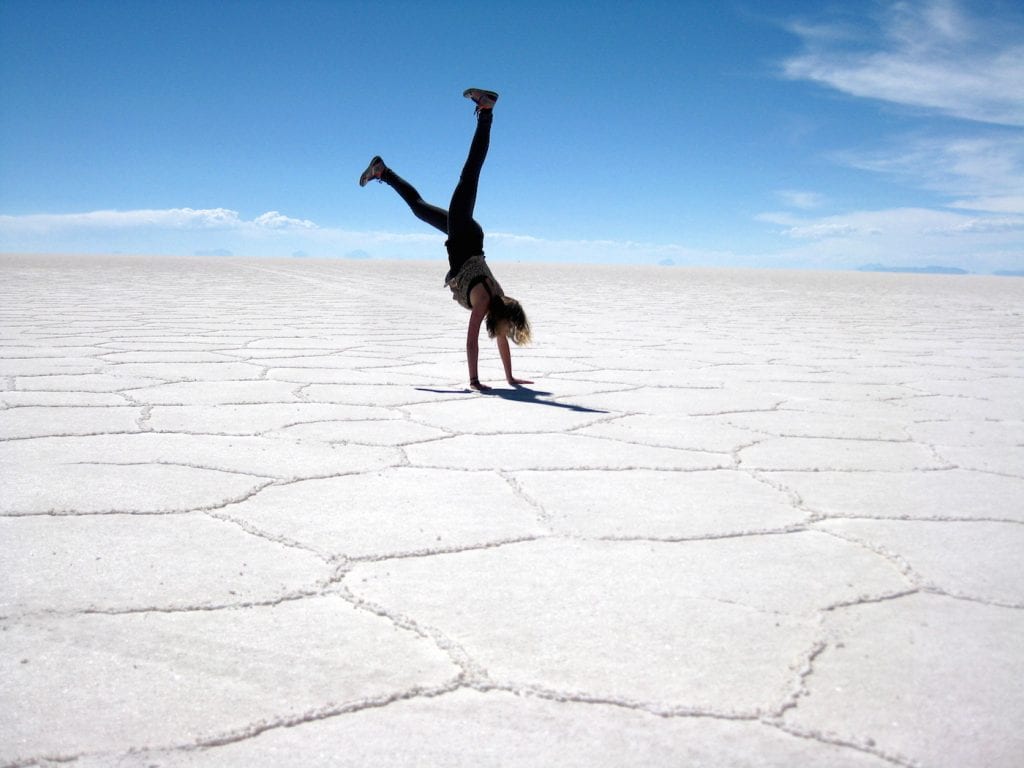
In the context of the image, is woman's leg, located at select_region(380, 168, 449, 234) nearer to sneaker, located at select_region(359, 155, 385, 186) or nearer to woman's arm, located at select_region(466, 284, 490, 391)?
sneaker, located at select_region(359, 155, 385, 186)

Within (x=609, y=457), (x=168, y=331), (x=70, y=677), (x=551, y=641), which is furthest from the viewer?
(x=168, y=331)

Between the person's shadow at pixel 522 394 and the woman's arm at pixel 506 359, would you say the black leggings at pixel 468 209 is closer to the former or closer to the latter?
the woman's arm at pixel 506 359

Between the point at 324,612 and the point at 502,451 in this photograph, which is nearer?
the point at 324,612

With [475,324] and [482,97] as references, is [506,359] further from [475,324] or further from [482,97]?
[482,97]

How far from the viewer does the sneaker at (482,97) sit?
356cm

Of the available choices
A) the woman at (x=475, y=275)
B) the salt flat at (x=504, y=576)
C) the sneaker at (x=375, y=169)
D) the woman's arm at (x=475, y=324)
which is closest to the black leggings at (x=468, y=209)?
A: the woman at (x=475, y=275)

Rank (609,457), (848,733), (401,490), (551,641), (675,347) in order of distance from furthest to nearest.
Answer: (675,347) < (609,457) < (401,490) < (551,641) < (848,733)

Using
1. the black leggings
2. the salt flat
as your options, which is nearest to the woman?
the black leggings

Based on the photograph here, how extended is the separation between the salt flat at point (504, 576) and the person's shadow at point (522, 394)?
0.03 m

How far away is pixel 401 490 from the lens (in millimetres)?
2088

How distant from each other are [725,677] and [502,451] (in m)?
1.33

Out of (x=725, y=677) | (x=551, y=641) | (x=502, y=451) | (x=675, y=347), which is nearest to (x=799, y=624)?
(x=725, y=677)

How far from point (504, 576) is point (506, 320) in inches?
86.6

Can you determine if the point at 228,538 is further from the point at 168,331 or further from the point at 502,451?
the point at 168,331
